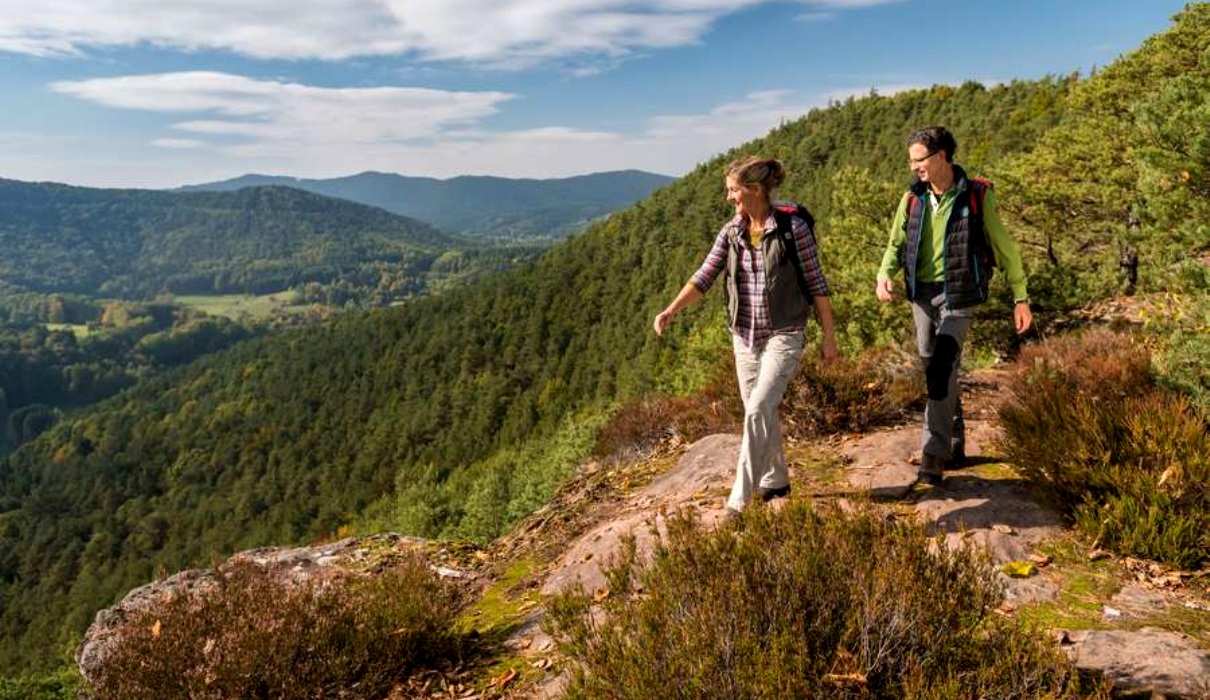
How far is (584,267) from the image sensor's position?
114m

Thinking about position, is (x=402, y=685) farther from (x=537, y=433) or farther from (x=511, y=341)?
(x=511, y=341)

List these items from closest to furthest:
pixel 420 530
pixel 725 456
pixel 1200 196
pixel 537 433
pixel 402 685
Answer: pixel 402 685, pixel 1200 196, pixel 725 456, pixel 420 530, pixel 537 433

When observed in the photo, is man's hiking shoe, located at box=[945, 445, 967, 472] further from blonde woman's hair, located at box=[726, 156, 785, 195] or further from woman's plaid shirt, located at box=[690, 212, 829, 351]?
blonde woman's hair, located at box=[726, 156, 785, 195]

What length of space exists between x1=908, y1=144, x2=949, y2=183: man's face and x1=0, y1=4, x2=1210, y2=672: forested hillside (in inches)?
1030

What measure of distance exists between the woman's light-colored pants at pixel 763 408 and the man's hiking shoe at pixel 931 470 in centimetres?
112

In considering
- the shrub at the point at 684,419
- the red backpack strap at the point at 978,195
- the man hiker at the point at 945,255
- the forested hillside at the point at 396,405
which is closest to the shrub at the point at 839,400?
the shrub at the point at 684,419

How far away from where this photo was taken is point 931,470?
15.5 ft

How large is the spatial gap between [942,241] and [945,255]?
0.10 meters

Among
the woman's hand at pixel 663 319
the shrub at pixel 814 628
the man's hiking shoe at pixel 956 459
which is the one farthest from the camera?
the man's hiking shoe at pixel 956 459

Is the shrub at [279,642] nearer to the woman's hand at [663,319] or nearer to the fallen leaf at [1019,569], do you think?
the woman's hand at [663,319]

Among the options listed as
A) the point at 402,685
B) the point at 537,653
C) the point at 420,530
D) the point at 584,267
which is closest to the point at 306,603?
the point at 402,685

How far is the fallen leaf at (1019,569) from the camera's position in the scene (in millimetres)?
3609

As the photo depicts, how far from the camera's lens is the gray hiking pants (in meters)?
4.28

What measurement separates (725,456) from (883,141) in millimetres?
111025
